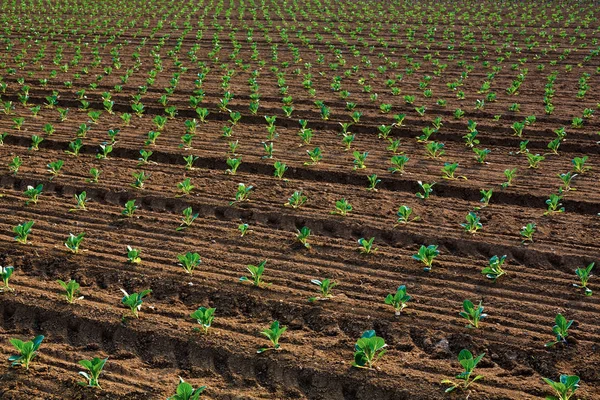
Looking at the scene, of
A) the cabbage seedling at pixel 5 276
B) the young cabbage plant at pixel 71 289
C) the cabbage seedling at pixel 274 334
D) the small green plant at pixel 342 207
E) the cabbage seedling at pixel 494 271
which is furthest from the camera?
the small green plant at pixel 342 207

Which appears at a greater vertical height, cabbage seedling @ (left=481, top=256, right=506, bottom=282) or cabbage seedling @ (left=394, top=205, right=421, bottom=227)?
cabbage seedling @ (left=394, top=205, right=421, bottom=227)

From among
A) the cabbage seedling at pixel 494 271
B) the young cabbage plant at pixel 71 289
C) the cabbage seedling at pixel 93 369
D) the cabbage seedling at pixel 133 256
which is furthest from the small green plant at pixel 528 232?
the young cabbage plant at pixel 71 289

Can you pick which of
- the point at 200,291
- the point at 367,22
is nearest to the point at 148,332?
the point at 200,291

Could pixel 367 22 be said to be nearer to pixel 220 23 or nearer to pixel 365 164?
pixel 220 23

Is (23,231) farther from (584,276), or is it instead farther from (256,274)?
(584,276)

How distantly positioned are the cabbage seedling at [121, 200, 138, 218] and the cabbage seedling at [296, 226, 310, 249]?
194 cm

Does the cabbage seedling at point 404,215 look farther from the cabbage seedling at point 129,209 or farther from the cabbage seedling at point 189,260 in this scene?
the cabbage seedling at point 129,209

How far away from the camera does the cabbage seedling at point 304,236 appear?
19.1ft

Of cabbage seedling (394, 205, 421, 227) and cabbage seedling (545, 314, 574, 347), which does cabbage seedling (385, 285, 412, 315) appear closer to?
cabbage seedling (545, 314, 574, 347)

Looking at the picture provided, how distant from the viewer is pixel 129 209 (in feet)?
21.3

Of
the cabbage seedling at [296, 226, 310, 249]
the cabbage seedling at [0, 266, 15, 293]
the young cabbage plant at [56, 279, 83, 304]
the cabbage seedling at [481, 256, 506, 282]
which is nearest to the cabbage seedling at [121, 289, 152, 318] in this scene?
the young cabbage plant at [56, 279, 83, 304]

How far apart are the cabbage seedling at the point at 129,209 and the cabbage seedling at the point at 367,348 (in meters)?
3.33

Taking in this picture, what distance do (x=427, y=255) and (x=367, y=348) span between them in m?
1.49

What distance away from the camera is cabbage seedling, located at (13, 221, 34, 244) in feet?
19.3
